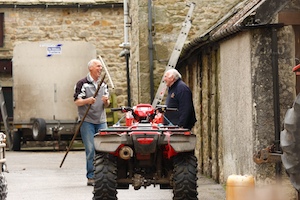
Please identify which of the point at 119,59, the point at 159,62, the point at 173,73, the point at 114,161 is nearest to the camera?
the point at 114,161

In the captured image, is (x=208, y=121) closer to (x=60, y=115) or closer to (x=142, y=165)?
(x=142, y=165)

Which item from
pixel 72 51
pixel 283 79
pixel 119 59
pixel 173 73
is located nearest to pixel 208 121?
pixel 173 73

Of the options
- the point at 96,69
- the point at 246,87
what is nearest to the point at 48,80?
the point at 96,69

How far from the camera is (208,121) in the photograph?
1491 centimetres

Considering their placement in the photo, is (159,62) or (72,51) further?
(72,51)

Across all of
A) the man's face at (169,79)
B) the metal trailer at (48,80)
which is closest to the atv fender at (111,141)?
the man's face at (169,79)

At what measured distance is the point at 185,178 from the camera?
9.77 m

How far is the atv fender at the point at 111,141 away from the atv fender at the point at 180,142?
1.51 ft

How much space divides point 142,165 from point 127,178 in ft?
0.80

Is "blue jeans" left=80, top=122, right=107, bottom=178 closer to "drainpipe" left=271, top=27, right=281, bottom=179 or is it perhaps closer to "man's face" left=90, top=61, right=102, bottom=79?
"man's face" left=90, top=61, right=102, bottom=79

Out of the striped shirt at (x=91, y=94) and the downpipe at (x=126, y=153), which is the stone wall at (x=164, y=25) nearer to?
the striped shirt at (x=91, y=94)

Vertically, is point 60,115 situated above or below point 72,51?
below

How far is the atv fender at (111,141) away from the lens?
31.7 feet

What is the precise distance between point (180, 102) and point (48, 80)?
12185 mm
